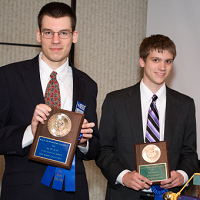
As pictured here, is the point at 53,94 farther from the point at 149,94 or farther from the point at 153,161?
the point at 149,94

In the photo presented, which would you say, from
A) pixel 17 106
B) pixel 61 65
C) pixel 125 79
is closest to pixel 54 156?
pixel 17 106

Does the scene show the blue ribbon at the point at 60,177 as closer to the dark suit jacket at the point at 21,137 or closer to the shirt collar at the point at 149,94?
the dark suit jacket at the point at 21,137

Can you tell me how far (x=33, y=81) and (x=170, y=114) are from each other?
113 cm

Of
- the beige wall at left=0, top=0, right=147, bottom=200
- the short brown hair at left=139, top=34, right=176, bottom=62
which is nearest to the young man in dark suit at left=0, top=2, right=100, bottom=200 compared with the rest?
the short brown hair at left=139, top=34, right=176, bottom=62

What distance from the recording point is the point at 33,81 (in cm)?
196

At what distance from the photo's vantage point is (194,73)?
3551 millimetres

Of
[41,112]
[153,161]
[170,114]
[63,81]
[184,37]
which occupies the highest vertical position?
[184,37]

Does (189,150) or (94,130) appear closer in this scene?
(94,130)

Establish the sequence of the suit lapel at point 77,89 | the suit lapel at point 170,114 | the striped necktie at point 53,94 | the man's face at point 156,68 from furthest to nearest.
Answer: the man's face at point 156,68, the suit lapel at point 170,114, the suit lapel at point 77,89, the striped necktie at point 53,94

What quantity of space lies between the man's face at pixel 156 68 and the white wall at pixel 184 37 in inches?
39.3

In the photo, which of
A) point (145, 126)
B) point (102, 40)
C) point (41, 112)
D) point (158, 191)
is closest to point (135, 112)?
point (145, 126)

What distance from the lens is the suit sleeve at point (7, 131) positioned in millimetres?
1807

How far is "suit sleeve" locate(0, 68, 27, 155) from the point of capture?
181 cm

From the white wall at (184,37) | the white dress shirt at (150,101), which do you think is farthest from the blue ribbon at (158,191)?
the white wall at (184,37)
